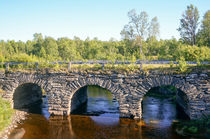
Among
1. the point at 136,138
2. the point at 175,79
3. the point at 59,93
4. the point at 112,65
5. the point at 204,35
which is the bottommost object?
the point at 136,138

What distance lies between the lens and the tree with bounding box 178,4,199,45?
33500 millimetres

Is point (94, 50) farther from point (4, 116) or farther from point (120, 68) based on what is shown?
point (4, 116)

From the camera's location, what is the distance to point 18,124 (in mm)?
14461

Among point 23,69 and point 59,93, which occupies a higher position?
point 23,69

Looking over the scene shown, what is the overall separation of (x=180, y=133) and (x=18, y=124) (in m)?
11.5

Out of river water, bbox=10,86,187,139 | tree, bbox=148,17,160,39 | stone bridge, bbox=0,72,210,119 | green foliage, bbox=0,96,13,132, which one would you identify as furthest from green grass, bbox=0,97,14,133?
tree, bbox=148,17,160,39

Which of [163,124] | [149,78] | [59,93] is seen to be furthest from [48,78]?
[163,124]

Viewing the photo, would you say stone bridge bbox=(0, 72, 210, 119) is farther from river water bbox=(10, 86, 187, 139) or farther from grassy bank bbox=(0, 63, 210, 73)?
river water bbox=(10, 86, 187, 139)

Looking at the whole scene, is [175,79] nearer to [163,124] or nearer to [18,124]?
[163,124]

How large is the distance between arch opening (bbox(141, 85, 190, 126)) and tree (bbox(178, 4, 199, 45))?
13.5 metres

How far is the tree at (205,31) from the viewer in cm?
3192

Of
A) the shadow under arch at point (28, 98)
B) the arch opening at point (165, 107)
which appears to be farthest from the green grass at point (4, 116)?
the arch opening at point (165, 107)

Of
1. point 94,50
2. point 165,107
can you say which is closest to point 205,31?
point 165,107

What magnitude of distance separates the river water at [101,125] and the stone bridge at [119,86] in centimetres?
97
